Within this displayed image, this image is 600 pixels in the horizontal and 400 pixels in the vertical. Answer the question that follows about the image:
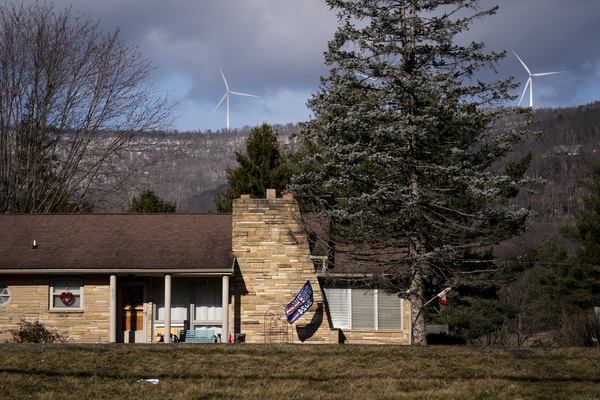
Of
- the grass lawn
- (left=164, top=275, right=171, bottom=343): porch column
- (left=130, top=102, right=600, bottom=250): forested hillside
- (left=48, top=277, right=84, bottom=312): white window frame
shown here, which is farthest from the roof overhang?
(left=130, top=102, right=600, bottom=250): forested hillside

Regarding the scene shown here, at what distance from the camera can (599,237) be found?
1394 inches

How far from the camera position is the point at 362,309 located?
1881 centimetres

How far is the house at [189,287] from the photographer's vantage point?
17.1 m

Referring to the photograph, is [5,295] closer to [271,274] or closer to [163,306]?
[163,306]

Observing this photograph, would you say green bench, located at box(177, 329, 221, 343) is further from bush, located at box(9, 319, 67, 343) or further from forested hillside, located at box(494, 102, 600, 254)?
forested hillside, located at box(494, 102, 600, 254)

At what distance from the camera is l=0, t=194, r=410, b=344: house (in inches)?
672

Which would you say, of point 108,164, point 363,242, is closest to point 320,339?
point 363,242

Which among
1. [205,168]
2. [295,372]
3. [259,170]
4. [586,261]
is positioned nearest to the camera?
[295,372]

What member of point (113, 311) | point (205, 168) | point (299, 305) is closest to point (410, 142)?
point (299, 305)

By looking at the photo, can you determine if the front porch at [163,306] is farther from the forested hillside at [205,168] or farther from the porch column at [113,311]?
the forested hillside at [205,168]

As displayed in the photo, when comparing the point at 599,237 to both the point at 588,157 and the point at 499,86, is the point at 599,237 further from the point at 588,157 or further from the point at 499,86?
the point at 588,157

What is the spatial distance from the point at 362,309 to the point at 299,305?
2.75 m

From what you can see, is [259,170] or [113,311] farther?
[259,170]

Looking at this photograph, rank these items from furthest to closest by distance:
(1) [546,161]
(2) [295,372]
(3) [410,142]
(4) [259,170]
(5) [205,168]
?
(5) [205,168] < (1) [546,161] < (4) [259,170] < (3) [410,142] < (2) [295,372]
